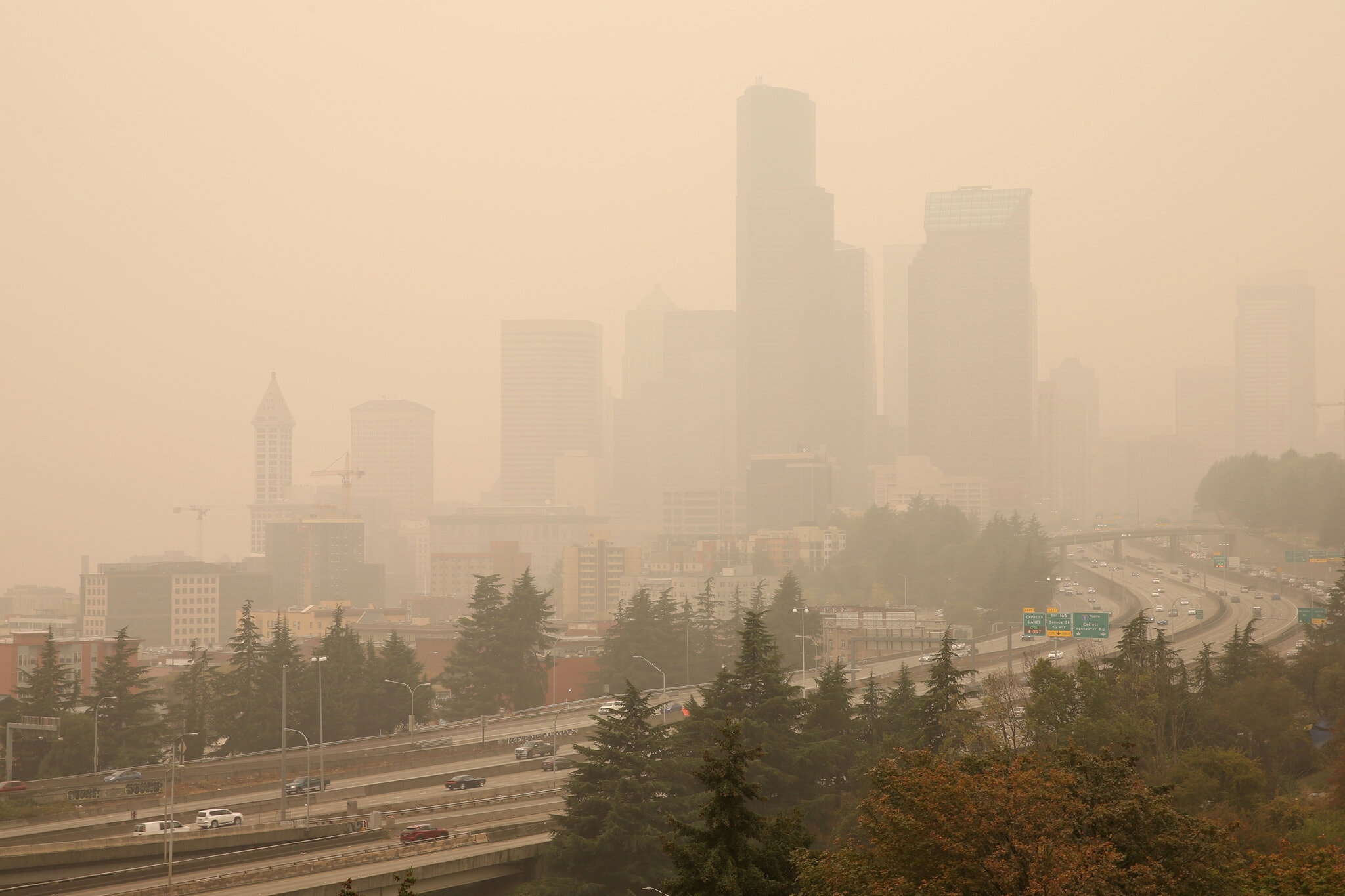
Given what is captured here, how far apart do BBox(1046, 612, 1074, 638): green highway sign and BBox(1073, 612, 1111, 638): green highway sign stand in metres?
0.24

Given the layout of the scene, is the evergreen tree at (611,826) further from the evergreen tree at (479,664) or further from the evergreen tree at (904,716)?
the evergreen tree at (479,664)

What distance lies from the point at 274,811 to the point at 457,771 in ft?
29.4

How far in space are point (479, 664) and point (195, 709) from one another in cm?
1910

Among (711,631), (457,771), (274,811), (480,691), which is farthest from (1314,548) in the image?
(274,811)

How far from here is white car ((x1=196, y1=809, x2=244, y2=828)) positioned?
147 feet

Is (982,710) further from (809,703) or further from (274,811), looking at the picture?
(274,811)

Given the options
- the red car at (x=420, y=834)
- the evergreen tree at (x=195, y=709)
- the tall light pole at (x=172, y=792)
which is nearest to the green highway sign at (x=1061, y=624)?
the red car at (x=420, y=834)

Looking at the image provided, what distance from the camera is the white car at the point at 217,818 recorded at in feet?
147

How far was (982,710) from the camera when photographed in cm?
4688

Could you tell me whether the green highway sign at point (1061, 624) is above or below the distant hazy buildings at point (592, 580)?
above

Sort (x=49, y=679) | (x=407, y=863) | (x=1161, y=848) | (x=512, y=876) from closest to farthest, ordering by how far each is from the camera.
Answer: (x=1161, y=848) → (x=407, y=863) → (x=512, y=876) → (x=49, y=679)

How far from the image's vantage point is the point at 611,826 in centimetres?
3984

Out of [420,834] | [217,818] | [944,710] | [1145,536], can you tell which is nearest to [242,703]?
[217,818]

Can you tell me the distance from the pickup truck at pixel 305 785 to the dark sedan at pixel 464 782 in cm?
555
